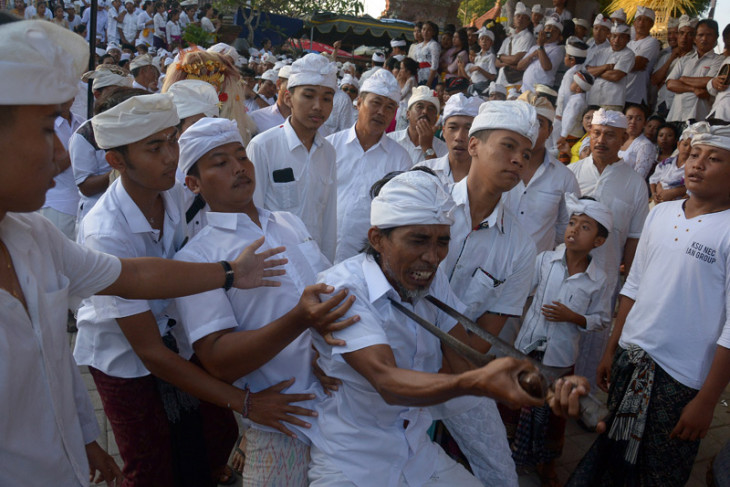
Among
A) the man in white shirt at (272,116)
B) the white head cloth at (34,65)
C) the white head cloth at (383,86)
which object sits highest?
the white head cloth at (34,65)

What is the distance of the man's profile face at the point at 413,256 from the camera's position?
221cm

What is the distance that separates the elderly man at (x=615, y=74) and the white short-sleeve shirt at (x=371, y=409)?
7.82 meters

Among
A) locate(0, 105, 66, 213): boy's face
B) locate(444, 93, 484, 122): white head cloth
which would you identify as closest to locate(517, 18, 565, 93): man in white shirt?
locate(444, 93, 484, 122): white head cloth

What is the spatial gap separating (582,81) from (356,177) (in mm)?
5658

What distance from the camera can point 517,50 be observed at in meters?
11.1

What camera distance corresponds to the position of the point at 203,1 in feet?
85.9

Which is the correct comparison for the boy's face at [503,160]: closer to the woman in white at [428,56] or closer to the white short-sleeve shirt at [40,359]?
the white short-sleeve shirt at [40,359]

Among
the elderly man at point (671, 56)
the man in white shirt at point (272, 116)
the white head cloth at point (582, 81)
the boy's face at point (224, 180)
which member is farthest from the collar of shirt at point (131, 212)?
the elderly man at point (671, 56)

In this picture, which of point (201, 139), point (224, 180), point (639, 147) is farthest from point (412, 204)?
point (639, 147)

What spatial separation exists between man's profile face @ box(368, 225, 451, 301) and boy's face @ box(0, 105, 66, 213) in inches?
49.2

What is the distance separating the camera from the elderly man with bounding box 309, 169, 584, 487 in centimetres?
207

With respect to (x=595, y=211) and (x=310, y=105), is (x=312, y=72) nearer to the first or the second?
(x=310, y=105)

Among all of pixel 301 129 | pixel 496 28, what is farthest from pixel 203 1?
pixel 301 129

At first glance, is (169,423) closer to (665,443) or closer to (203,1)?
(665,443)
